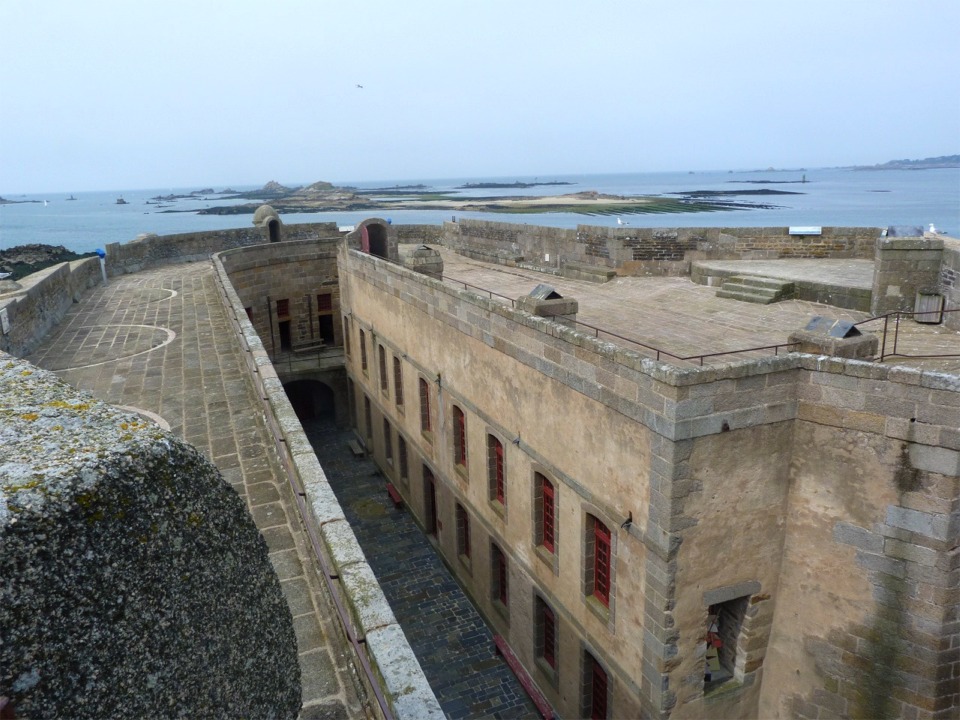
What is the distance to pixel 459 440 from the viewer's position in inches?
632

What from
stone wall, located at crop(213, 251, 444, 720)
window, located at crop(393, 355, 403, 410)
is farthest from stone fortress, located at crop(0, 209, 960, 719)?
window, located at crop(393, 355, 403, 410)

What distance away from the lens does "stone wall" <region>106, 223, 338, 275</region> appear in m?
30.9

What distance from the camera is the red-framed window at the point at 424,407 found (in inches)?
709

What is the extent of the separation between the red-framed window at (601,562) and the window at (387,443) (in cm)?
1171

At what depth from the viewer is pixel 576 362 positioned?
34.9 ft

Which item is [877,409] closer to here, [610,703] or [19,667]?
[610,703]

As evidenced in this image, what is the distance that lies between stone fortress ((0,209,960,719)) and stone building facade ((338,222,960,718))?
3 centimetres

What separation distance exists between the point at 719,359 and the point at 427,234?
24.3 meters

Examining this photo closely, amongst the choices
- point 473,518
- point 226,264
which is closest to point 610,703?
point 473,518

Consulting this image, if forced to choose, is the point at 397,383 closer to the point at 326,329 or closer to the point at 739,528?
the point at 326,329

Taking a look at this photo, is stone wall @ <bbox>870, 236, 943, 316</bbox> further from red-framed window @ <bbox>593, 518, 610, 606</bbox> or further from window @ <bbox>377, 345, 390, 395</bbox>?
window @ <bbox>377, 345, 390, 395</bbox>

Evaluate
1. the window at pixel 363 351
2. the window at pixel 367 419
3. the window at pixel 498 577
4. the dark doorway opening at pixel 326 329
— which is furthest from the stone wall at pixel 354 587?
the dark doorway opening at pixel 326 329

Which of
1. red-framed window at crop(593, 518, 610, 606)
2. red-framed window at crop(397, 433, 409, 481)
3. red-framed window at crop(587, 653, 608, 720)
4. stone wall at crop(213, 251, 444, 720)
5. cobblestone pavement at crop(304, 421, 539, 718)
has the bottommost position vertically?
cobblestone pavement at crop(304, 421, 539, 718)

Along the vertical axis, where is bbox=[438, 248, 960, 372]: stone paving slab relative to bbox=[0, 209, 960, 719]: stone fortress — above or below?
above
